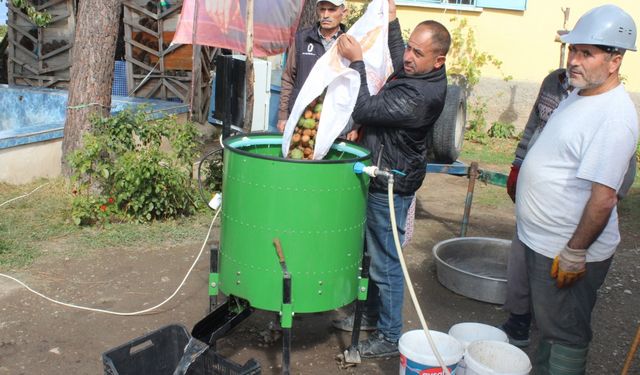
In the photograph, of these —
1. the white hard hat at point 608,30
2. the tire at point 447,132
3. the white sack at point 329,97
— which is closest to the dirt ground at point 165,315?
the tire at point 447,132

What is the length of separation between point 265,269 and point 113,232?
262 cm

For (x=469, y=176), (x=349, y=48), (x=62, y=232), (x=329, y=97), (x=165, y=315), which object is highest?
(x=349, y=48)

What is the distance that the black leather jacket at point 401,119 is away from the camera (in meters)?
3.10

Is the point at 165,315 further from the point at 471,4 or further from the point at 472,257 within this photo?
the point at 471,4

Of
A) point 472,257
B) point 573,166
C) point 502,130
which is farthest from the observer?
point 502,130

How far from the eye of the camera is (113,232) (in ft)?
16.9

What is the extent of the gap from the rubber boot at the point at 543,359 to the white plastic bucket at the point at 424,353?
1.11 ft

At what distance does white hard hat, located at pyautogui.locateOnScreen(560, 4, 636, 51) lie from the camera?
7.78 ft

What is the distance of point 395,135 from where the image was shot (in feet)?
10.6

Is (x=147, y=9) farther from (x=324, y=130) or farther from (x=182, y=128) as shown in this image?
(x=324, y=130)

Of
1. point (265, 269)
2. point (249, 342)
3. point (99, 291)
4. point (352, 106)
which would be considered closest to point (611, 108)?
point (352, 106)

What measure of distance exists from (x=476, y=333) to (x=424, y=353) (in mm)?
428

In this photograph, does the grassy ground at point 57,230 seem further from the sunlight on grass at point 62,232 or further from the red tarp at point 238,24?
the red tarp at point 238,24


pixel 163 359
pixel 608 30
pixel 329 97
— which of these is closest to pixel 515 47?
pixel 329 97
